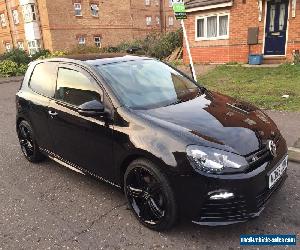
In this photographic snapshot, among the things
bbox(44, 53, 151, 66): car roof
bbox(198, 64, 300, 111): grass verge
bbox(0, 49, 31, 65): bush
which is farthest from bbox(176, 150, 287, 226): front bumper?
bbox(0, 49, 31, 65): bush

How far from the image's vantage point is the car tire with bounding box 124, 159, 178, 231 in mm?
3025

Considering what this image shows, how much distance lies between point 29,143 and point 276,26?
12564 millimetres

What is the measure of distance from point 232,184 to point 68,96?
7.88ft

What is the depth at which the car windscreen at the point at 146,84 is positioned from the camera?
366 centimetres

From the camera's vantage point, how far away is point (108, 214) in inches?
143

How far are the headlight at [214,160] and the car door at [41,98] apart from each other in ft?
7.89

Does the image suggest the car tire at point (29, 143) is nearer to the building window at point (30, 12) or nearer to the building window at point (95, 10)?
the building window at point (30, 12)

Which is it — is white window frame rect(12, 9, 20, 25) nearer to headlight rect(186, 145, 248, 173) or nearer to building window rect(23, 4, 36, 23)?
building window rect(23, 4, 36, 23)

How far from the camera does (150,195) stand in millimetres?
3232

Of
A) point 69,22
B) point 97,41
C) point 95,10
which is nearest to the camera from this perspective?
point 69,22

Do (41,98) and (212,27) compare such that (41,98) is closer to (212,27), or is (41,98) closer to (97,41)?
(212,27)

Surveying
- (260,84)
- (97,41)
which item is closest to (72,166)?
(260,84)

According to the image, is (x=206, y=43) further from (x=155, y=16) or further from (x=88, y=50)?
(x=155, y=16)

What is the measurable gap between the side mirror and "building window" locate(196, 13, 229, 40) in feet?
43.9
